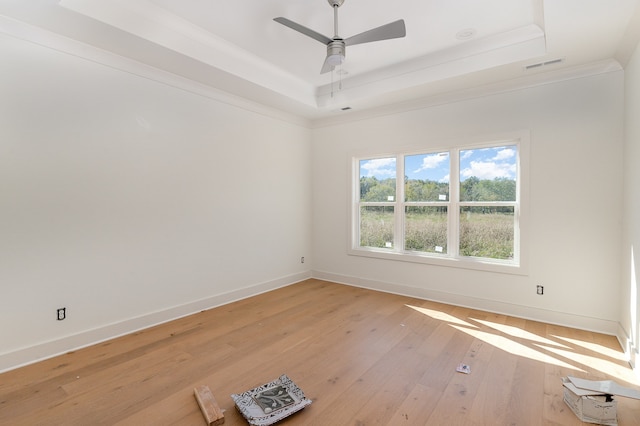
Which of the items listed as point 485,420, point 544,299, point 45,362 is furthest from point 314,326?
point 544,299

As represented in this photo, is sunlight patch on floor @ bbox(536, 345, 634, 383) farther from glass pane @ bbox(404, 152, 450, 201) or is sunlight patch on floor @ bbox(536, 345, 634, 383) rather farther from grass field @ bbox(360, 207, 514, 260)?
glass pane @ bbox(404, 152, 450, 201)

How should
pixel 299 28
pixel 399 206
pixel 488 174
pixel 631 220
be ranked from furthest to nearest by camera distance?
pixel 399 206 < pixel 488 174 < pixel 631 220 < pixel 299 28

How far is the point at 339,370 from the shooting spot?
2527mm

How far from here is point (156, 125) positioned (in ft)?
11.4

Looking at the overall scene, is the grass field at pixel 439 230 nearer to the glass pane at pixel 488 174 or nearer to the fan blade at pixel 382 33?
the glass pane at pixel 488 174

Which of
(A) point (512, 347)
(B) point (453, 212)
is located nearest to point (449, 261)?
(B) point (453, 212)

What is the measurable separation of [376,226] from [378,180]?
2.49ft

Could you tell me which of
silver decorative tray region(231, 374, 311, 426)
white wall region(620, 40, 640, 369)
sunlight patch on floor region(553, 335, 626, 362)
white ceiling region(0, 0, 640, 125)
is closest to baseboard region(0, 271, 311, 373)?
silver decorative tray region(231, 374, 311, 426)

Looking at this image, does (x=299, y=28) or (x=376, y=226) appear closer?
(x=299, y=28)

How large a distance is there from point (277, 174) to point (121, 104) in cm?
233

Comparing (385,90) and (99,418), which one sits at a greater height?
(385,90)

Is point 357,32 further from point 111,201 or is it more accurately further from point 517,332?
point 517,332

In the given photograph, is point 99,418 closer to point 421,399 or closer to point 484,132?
point 421,399

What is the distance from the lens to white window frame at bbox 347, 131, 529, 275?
144 inches
